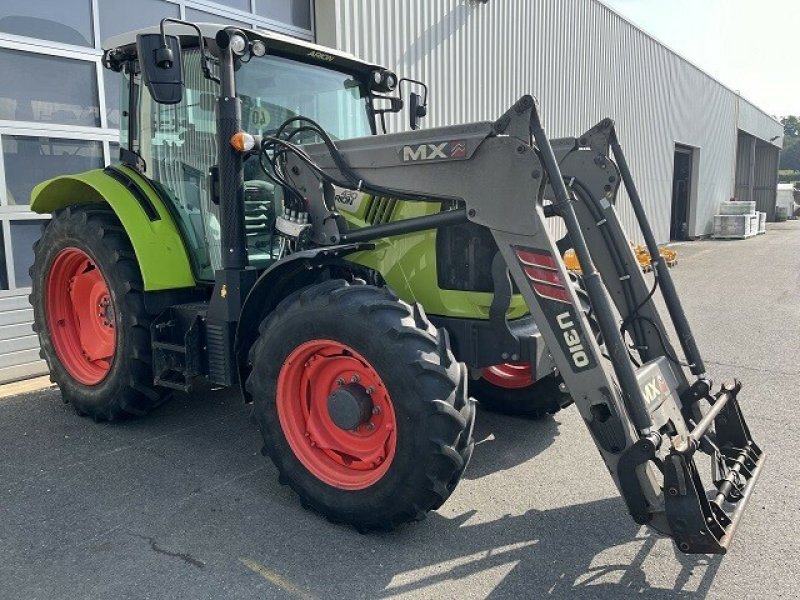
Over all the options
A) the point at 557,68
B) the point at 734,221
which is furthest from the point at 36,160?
the point at 734,221

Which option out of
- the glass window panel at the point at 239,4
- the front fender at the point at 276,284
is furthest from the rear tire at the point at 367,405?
the glass window panel at the point at 239,4

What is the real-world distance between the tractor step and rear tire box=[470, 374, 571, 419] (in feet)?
5.98

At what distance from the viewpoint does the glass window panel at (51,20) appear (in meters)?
5.78

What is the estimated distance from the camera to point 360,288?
119 inches

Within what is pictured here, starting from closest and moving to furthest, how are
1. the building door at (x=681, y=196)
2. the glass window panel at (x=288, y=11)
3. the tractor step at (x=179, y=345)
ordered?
the tractor step at (x=179, y=345), the glass window panel at (x=288, y=11), the building door at (x=681, y=196)

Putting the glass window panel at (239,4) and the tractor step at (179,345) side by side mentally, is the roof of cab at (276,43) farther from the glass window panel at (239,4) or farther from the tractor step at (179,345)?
the glass window panel at (239,4)

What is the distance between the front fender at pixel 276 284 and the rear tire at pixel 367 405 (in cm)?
18

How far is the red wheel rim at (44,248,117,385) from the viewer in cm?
456

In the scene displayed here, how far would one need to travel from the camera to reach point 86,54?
6.31m

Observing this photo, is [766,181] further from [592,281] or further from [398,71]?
[592,281]

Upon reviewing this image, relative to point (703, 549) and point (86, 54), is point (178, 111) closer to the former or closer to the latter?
point (86, 54)

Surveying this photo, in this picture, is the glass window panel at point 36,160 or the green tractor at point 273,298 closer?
the green tractor at point 273,298

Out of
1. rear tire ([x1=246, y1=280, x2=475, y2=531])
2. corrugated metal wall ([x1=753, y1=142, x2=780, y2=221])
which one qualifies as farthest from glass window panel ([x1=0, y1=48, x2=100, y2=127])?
corrugated metal wall ([x1=753, y1=142, x2=780, y2=221])

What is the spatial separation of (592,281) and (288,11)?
262 inches
